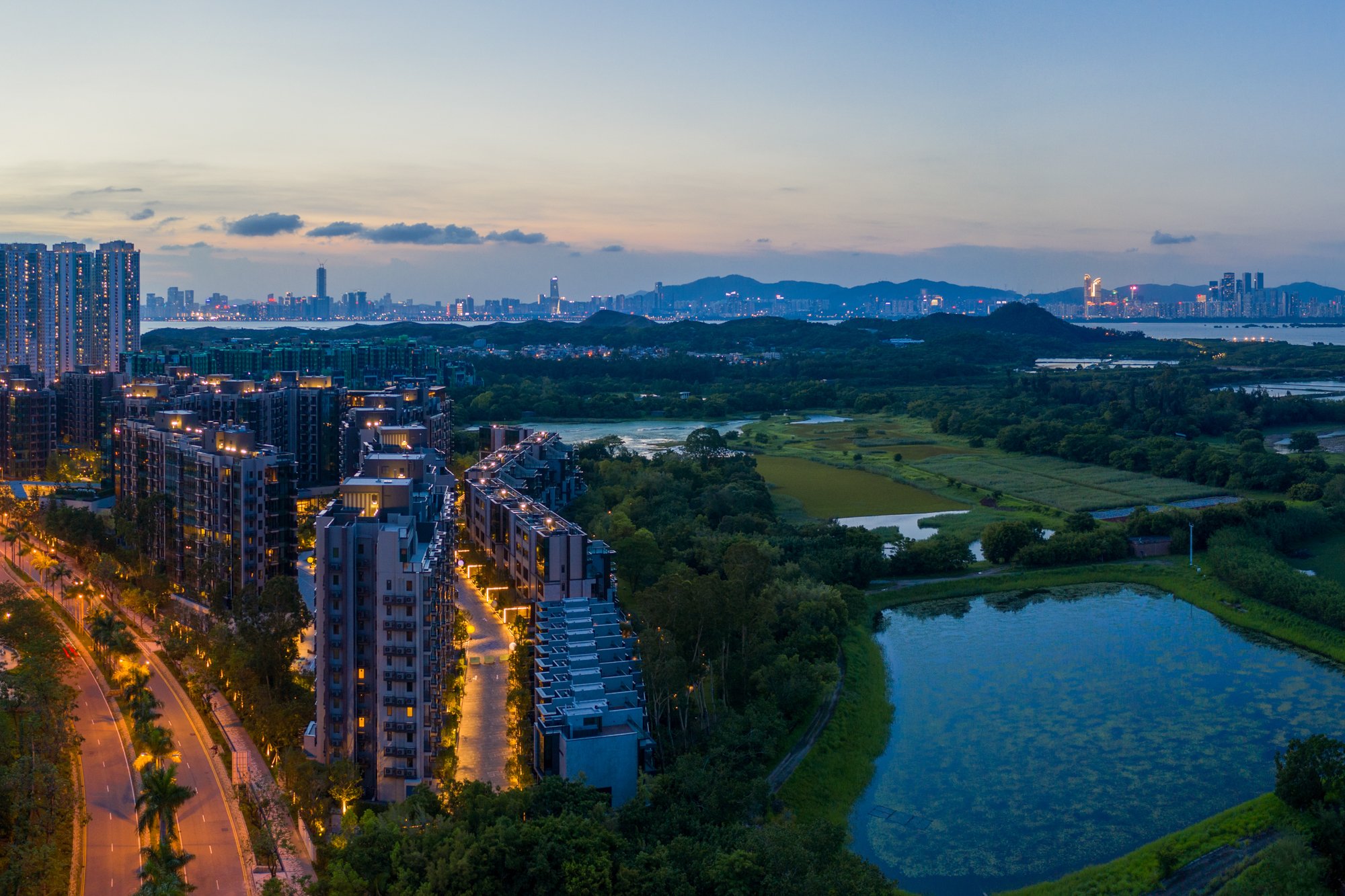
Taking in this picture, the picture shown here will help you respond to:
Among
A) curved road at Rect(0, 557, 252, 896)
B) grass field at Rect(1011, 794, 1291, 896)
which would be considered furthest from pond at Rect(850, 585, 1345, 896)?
curved road at Rect(0, 557, 252, 896)

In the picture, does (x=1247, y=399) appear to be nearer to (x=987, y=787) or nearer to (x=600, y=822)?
(x=987, y=787)

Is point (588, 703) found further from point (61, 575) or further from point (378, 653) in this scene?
point (61, 575)

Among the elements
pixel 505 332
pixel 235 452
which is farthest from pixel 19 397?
pixel 505 332

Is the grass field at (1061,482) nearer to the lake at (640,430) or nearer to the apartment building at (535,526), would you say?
the lake at (640,430)

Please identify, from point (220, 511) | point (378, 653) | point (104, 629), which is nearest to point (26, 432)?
point (220, 511)

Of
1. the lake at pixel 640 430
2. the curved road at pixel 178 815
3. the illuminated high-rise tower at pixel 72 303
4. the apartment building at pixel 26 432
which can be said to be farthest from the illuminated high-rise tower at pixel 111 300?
the curved road at pixel 178 815
